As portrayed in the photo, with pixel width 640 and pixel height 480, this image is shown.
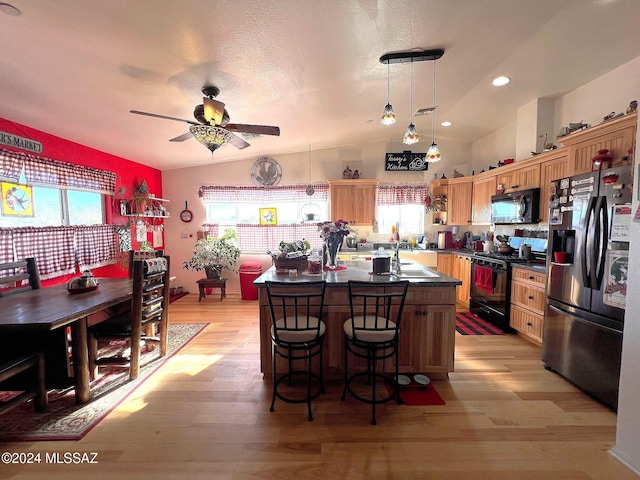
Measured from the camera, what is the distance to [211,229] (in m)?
5.21

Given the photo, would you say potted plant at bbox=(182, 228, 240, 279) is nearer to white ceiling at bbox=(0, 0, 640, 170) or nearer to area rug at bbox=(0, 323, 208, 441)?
white ceiling at bbox=(0, 0, 640, 170)

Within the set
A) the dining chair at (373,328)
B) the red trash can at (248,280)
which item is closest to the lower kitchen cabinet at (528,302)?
the dining chair at (373,328)

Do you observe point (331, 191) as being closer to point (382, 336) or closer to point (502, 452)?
point (382, 336)

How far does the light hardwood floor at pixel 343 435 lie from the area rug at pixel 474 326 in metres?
0.90

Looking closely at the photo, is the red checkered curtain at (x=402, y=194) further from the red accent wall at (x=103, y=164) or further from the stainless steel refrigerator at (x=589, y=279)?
the red accent wall at (x=103, y=164)

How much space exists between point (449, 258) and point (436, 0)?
3861 millimetres

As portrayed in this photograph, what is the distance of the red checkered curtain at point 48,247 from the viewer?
2631 millimetres

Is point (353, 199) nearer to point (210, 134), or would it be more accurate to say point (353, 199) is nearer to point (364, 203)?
point (364, 203)

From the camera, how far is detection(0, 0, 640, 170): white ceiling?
1600 millimetres

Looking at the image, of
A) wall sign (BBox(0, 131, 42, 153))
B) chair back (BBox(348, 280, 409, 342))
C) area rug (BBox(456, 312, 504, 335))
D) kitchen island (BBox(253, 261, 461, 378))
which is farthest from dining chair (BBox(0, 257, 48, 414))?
area rug (BBox(456, 312, 504, 335))

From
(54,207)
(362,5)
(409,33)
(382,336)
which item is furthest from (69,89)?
(382,336)

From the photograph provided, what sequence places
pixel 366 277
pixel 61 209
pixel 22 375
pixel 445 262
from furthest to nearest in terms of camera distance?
pixel 445 262
pixel 61 209
pixel 366 277
pixel 22 375

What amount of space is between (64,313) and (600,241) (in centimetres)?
389

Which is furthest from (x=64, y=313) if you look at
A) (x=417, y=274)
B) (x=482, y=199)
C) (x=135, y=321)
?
(x=482, y=199)
